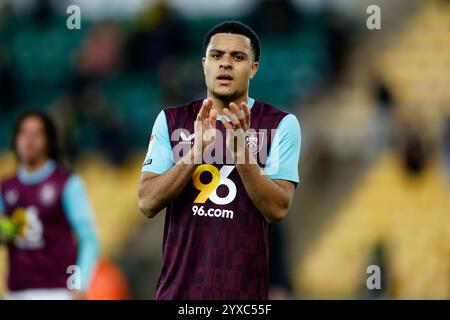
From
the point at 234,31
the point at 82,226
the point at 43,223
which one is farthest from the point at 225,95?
the point at 43,223

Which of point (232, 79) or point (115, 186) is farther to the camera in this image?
point (115, 186)

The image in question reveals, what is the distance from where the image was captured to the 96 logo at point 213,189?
3881 millimetres

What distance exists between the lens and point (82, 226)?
6680 millimetres

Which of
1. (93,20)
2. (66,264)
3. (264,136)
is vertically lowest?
(66,264)

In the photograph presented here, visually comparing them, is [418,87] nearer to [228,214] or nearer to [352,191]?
[352,191]

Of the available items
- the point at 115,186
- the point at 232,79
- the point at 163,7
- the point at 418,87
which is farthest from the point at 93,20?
the point at 232,79

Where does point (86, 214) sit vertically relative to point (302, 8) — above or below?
below

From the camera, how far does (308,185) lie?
995 centimetres

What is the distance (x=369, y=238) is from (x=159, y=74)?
10.2 feet

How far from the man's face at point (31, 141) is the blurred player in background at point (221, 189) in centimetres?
311

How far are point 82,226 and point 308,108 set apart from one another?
161 inches

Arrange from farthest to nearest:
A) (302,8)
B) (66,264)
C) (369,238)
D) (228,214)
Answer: (302,8) < (369,238) < (66,264) < (228,214)

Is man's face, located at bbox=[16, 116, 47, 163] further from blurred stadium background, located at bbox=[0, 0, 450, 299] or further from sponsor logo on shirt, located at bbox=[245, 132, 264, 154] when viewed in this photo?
sponsor logo on shirt, located at bbox=[245, 132, 264, 154]

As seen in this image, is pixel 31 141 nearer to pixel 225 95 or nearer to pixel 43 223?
pixel 43 223
